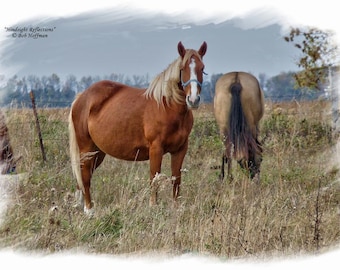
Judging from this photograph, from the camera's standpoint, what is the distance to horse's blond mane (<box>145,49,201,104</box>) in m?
4.44

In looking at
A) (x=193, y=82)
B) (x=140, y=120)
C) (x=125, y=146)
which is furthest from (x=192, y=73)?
(x=125, y=146)

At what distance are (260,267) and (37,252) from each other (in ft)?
4.62

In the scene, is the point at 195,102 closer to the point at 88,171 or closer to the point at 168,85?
the point at 168,85

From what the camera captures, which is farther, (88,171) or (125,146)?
(88,171)

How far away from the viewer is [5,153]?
171 inches

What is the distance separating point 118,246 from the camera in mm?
3428

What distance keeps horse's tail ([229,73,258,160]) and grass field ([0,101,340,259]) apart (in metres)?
0.29

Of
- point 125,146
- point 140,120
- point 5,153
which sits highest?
point 140,120

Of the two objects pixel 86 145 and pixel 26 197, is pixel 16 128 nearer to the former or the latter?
pixel 86 145

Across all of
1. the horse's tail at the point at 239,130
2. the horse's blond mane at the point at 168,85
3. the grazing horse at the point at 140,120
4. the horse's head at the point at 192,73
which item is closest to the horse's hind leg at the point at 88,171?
the grazing horse at the point at 140,120

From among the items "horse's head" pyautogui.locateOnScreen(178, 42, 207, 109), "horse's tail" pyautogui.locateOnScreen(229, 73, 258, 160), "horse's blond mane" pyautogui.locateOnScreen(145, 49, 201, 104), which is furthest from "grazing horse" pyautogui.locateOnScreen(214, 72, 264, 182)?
"horse's head" pyautogui.locateOnScreen(178, 42, 207, 109)

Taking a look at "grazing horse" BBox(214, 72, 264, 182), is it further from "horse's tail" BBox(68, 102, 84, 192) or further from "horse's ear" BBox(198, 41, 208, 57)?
"horse's ear" BBox(198, 41, 208, 57)

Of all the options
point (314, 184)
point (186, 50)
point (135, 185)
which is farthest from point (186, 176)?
point (186, 50)

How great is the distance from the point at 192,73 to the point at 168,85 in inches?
17.3
